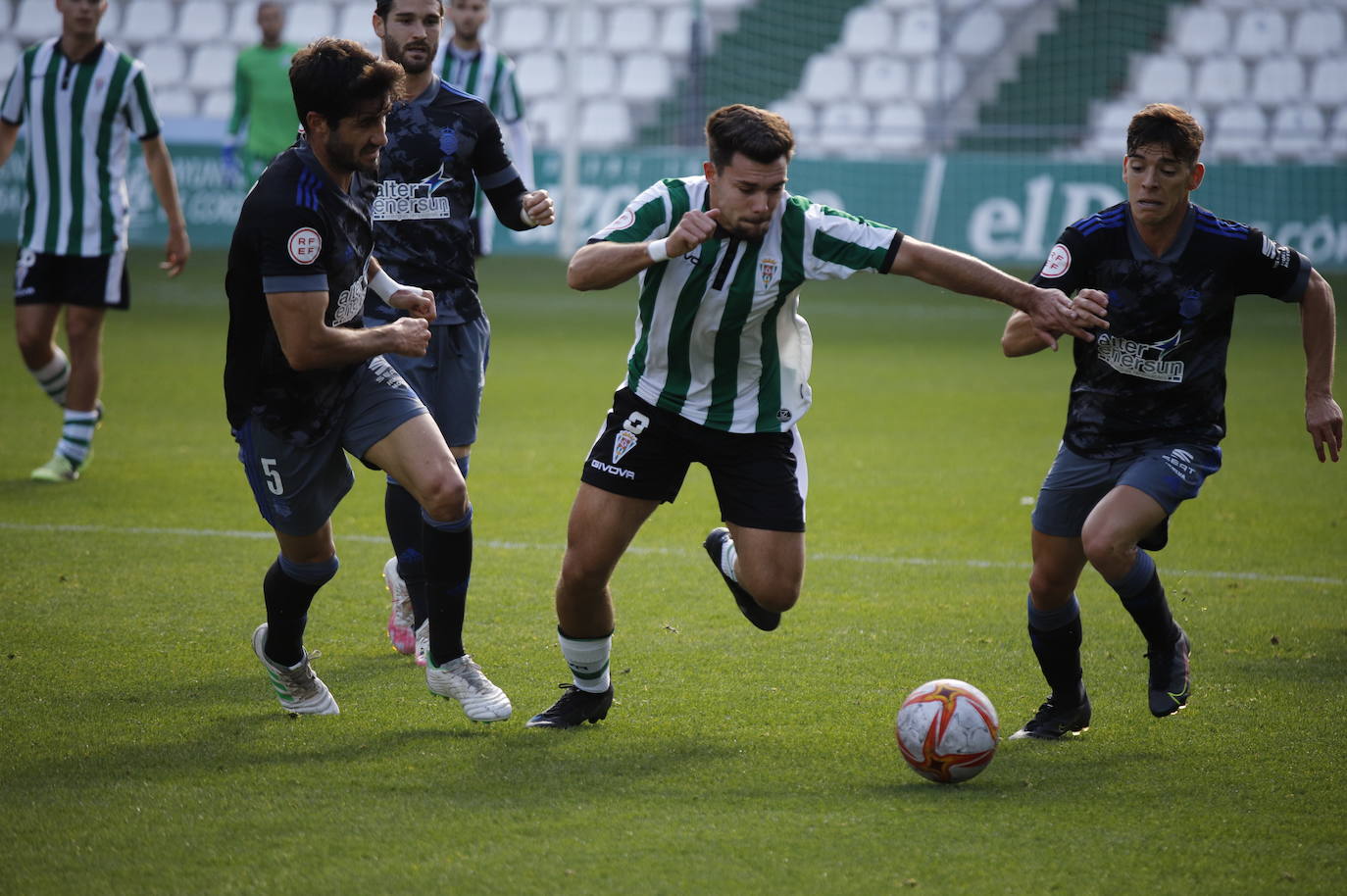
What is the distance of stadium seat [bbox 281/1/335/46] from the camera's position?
24656 mm

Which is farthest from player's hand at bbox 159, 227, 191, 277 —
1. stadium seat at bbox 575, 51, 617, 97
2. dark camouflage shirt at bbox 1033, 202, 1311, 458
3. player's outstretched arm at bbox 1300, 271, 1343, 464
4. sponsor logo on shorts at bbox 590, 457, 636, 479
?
stadium seat at bbox 575, 51, 617, 97

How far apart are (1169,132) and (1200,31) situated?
64.1ft

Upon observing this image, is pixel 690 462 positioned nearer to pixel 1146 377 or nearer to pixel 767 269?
pixel 767 269

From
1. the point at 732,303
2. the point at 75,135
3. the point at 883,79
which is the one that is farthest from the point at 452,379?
the point at 883,79

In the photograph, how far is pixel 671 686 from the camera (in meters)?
5.10

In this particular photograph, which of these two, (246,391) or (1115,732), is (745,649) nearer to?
(1115,732)

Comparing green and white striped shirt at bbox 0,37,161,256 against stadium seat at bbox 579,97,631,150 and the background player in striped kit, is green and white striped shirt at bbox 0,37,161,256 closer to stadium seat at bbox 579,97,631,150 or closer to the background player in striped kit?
the background player in striped kit

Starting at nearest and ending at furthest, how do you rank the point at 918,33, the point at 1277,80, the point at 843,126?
the point at 1277,80, the point at 843,126, the point at 918,33

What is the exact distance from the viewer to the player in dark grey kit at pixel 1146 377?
4617 mm

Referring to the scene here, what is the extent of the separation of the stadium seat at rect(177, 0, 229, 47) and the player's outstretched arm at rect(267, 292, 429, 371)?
74.2 ft

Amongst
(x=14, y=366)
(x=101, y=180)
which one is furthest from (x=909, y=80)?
(x=101, y=180)

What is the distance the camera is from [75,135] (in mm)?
8906

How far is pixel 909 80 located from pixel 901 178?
156 inches

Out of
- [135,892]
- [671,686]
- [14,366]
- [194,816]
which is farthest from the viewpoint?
[14,366]
